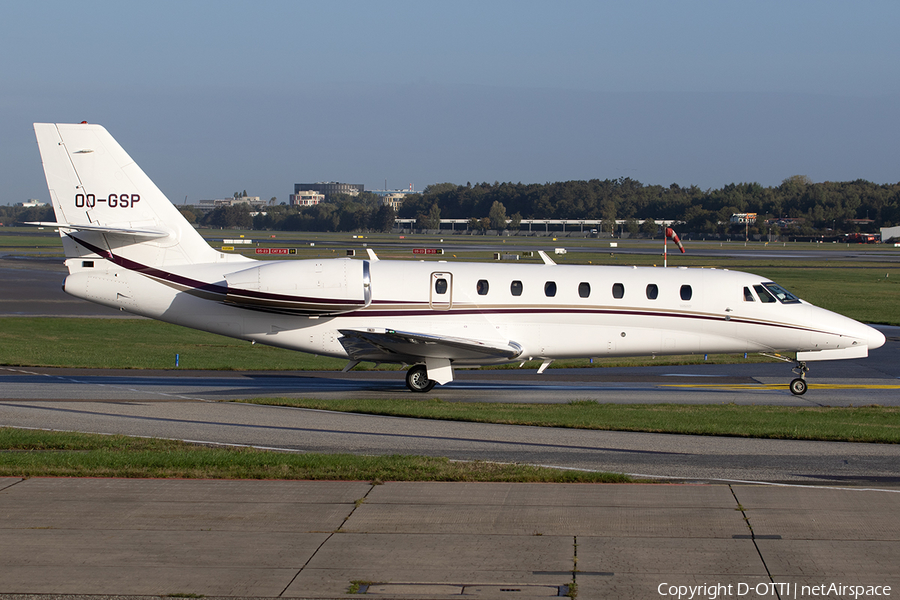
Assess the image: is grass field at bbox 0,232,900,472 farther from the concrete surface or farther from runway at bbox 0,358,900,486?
runway at bbox 0,358,900,486

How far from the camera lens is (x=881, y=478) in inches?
477

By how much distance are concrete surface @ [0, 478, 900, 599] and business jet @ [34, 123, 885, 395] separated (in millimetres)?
9870

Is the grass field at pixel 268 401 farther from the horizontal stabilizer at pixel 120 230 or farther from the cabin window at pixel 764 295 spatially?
the horizontal stabilizer at pixel 120 230

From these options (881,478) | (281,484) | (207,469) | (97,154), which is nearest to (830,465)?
(881,478)

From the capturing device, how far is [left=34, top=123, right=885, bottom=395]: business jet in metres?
21.1

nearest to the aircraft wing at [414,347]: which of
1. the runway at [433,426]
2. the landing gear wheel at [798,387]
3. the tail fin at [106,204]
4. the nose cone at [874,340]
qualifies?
the runway at [433,426]

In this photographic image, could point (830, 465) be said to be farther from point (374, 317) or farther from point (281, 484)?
point (374, 317)

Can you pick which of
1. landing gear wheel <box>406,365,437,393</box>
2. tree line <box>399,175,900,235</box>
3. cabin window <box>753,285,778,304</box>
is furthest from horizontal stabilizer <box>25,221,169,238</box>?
tree line <box>399,175,900,235</box>

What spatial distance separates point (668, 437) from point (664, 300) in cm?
679

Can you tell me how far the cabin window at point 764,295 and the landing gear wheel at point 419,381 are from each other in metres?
8.56

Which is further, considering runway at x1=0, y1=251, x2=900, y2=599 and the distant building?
the distant building

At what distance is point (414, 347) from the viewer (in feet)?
69.1

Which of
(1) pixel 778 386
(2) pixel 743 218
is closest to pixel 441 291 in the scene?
(1) pixel 778 386

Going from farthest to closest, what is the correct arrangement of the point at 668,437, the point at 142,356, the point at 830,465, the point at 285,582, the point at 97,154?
the point at 142,356 → the point at 97,154 → the point at 668,437 → the point at 830,465 → the point at 285,582
